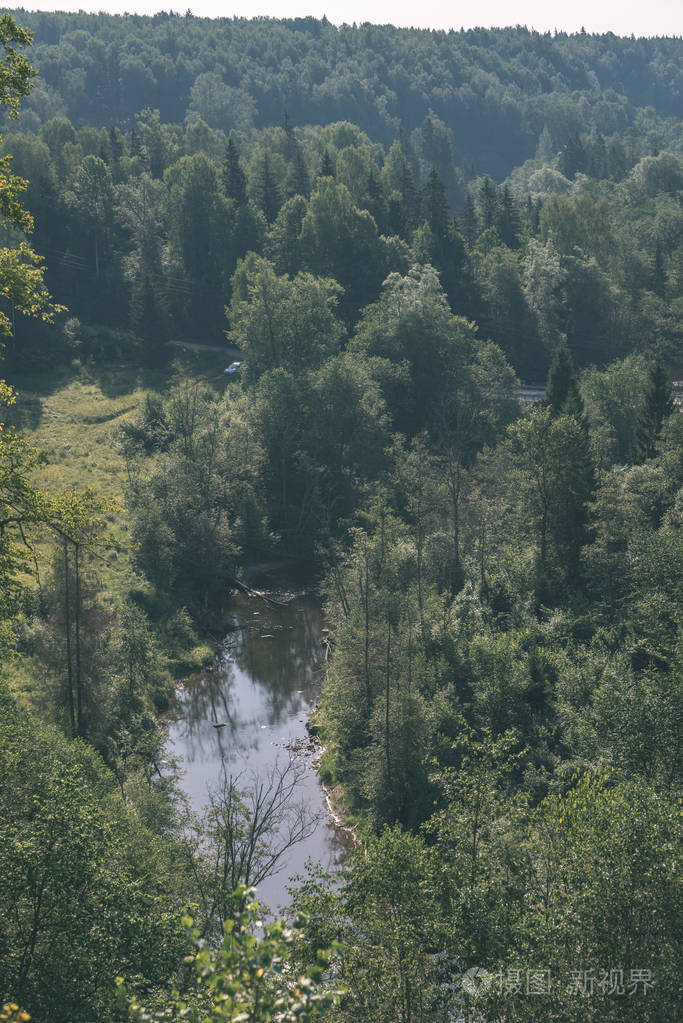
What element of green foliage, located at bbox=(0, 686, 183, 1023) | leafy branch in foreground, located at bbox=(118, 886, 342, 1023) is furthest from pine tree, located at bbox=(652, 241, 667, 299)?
leafy branch in foreground, located at bbox=(118, 886, 342, 1023)

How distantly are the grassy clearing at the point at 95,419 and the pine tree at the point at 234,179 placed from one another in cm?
1828

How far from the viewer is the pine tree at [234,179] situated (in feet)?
327

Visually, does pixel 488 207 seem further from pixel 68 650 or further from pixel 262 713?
pixel 68 650

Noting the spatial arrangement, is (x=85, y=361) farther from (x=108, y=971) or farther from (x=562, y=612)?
(x=108, y=971)

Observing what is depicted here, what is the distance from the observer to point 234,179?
100125 mm

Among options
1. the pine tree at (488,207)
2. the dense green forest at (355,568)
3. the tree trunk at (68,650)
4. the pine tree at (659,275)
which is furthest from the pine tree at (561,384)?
the pine tree at (488,207)

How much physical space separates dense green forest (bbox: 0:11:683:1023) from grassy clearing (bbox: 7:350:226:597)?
369mm

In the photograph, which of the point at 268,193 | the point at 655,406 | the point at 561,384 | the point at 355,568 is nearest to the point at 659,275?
the point at 268,193

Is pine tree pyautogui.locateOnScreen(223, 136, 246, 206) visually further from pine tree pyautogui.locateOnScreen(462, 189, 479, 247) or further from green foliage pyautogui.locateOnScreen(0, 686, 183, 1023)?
green foliage pyautogui.locateOnScreen(0, 686, 183, 1023)

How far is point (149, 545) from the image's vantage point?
5781 cm

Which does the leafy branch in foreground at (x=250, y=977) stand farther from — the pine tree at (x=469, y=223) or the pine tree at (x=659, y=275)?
the pine tree at (x=469, y=223)

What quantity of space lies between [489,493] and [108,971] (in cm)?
4146

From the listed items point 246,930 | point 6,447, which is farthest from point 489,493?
point 246,930

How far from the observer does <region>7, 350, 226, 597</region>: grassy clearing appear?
64000 millimetres
